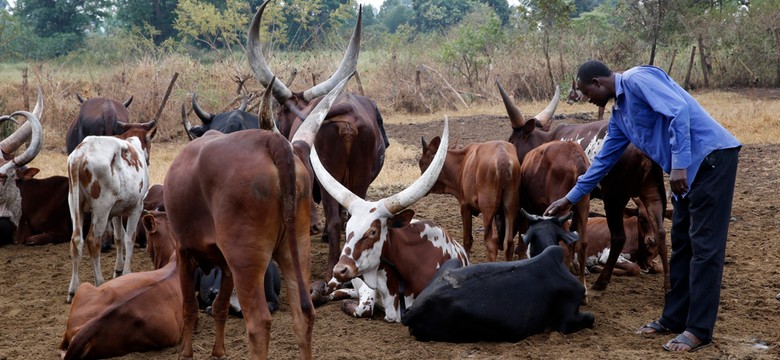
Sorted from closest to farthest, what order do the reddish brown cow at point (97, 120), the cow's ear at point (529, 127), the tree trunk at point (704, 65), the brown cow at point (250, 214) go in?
1. the brown cow at point (250, 214)
2. the cow's ear at point (529, 127)
3. the reddish brown cow at point (97, 120)
4. the tree trunk at point (704, 65)

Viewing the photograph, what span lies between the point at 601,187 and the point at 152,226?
3.84 m

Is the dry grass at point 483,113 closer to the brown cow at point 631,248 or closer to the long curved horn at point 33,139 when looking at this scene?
the long curved horn at point 33,139

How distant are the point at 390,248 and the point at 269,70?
7.39 feet

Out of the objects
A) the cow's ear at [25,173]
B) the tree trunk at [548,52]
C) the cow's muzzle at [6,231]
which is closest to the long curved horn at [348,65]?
the cow's ear at [25,173]

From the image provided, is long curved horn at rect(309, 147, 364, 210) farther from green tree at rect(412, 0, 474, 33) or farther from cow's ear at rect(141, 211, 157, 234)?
green tree at rect(412, 0, 474, 33)

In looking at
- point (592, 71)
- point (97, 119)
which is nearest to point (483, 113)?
point (97, 119)

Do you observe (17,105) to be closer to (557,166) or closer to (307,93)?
(307,93)

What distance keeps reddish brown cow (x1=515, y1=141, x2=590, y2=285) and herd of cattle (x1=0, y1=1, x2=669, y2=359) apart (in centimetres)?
1

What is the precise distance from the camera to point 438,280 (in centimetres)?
593

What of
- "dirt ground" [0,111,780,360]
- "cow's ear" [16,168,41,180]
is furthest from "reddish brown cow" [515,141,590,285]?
"cow's ear" [16,168,41,180]

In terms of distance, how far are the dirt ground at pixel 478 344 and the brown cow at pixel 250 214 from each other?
107 centimetres

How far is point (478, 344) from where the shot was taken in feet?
18.9

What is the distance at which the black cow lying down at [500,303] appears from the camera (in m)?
5.66

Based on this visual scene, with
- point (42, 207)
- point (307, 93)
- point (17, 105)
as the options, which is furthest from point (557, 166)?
point (17, 105)
